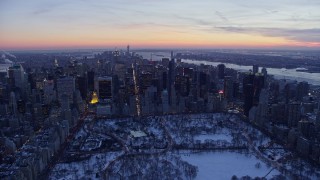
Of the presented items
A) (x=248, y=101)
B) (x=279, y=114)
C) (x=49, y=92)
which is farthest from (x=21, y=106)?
(x=279, y=114)

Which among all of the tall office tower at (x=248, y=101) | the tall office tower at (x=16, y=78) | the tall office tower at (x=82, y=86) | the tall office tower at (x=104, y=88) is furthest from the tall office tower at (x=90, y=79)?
the tall office tower at (x=248, y=101)

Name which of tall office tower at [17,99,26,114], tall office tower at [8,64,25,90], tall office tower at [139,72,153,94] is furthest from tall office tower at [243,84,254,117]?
tall office tower at [8,64,25,90]

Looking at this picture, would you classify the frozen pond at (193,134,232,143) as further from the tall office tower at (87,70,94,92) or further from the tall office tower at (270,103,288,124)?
the tall office tower at (87,70,94,92)

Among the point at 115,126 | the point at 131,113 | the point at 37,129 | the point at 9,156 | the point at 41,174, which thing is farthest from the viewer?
the point at 131,113

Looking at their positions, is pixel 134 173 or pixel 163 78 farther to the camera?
pixel 163 78

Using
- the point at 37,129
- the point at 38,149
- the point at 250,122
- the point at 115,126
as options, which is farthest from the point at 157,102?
the point at 38,149

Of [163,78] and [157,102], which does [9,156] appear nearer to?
[157,102]
